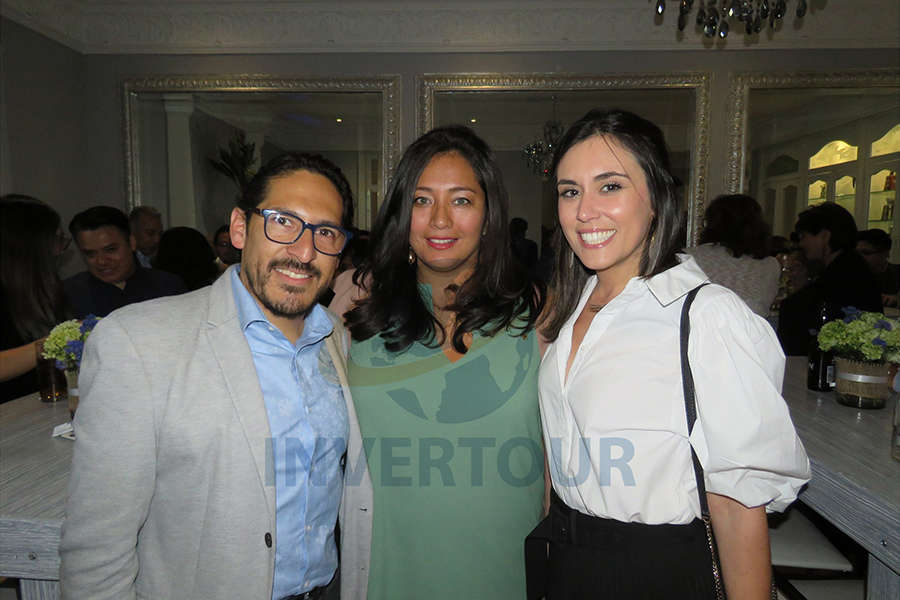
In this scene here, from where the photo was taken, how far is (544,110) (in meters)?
4.90

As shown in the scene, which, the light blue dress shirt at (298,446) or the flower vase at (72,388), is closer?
the light blue dress shirt at (298,446)

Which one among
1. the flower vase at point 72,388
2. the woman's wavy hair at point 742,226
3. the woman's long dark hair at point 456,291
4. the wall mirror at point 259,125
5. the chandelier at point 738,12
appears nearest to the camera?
the woman's long dark hair at point 456,291

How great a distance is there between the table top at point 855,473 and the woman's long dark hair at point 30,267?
9.89 feet

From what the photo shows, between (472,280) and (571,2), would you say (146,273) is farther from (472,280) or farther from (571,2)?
(571,2)

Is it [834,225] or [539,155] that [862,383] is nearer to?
[834,225]

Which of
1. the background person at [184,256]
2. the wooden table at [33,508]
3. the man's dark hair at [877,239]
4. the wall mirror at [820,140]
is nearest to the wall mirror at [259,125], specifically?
the background person at [184,256]

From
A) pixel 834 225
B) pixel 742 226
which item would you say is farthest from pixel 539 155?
pixel 834 225

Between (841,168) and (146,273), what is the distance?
5.46m

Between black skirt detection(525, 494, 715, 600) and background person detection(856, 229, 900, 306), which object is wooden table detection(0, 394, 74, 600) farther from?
background person detection(856, 229, 900, 306)

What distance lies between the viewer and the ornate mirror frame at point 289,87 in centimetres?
496

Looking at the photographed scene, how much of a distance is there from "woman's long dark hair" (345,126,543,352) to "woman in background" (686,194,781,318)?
2200 mm

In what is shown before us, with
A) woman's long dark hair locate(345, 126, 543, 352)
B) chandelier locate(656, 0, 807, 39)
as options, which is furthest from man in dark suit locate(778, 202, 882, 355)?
woman's long dark hair locate(345, 126, 543, 352)

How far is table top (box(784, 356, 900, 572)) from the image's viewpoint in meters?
1.43

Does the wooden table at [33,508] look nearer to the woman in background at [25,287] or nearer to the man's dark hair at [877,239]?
the woman in background at [25,287]
